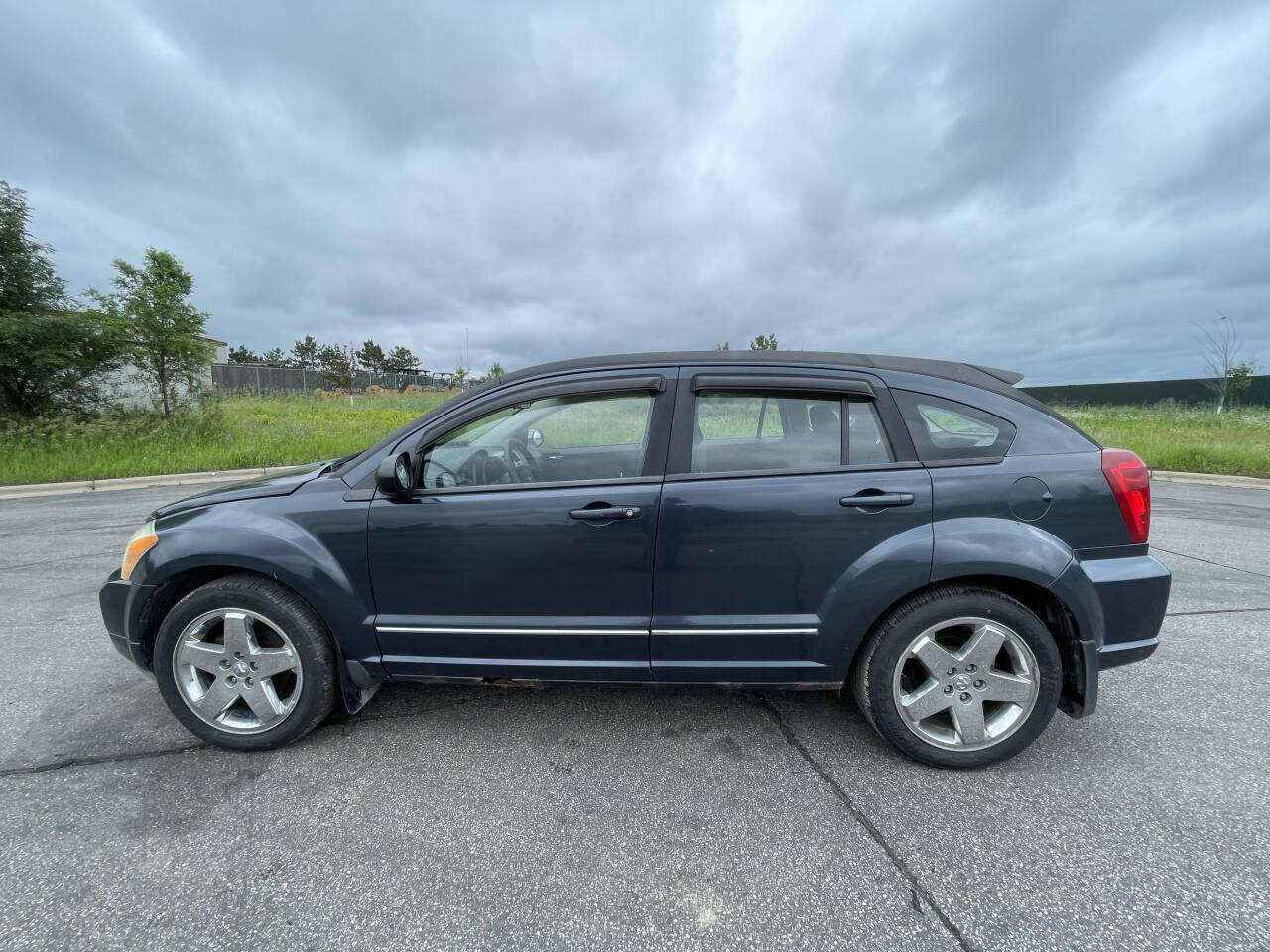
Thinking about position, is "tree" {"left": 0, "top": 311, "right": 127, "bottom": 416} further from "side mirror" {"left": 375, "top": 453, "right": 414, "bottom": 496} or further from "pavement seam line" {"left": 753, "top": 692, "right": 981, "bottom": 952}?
"pavement seam line" {"left": 753, "top": 692, "right": 981, "bottom": 952}

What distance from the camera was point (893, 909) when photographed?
1668mm

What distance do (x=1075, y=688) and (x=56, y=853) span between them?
376cm

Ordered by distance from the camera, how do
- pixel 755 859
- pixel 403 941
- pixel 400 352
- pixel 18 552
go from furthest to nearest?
pixel 400 352 → pixel 18 552 → pixel 755 859 → pixel 403 941

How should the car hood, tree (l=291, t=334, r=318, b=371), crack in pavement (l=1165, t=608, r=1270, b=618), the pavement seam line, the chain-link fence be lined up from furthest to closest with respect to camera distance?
tree (l=291, t=334, r=318, b=371) → the chain-link fence → crack in pavement (l=1165, t=608, r=1270, b=618) → the car hood → the pavement seam line

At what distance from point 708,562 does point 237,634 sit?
201 centimetres

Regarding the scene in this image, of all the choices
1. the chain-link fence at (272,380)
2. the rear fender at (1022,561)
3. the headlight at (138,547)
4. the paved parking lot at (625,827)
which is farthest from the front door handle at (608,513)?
the chain-link fence at (272,380)

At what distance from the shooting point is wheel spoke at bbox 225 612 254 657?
7.77 feet

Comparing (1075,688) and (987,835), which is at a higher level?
(1075,688)

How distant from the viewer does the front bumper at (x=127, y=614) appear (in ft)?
8.05

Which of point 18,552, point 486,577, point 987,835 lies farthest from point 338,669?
point 18,552

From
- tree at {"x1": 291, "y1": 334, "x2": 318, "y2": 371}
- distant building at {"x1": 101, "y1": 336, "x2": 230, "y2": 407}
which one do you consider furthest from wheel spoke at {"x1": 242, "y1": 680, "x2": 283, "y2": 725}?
tree at {"x1": 291, "y1": 334, "x2": 318, "y2": 371}

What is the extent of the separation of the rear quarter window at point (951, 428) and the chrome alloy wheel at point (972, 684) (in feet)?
2.19

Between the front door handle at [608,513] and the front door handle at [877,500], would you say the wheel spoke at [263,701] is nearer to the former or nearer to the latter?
the front door handle at [608,513]

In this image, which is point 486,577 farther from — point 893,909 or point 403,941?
point 893,909
